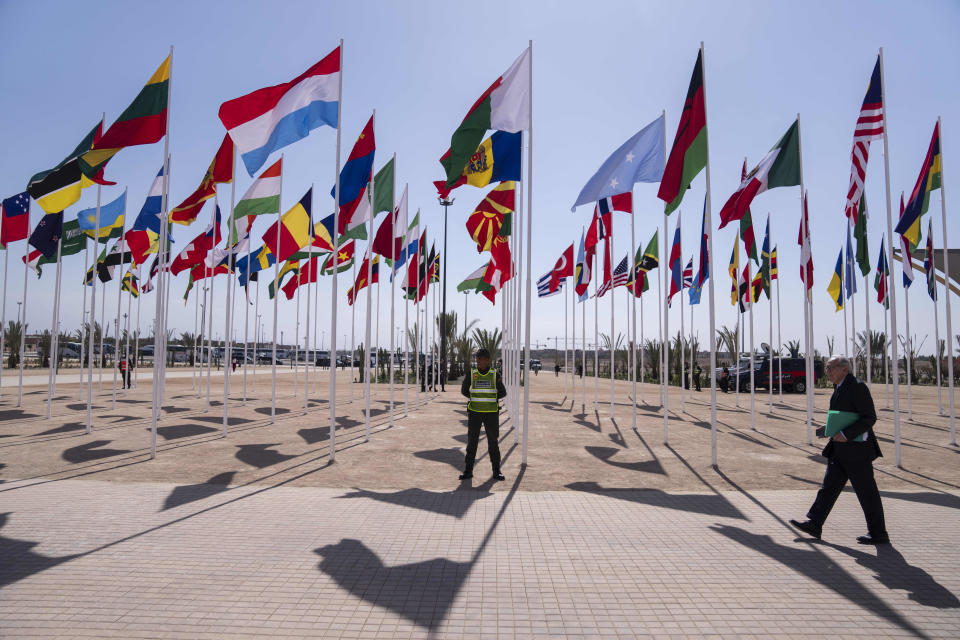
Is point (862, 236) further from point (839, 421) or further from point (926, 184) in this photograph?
point (839, 421)

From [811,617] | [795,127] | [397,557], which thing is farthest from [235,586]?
[795,127]

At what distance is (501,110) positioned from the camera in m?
9.45

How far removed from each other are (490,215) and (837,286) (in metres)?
12.6

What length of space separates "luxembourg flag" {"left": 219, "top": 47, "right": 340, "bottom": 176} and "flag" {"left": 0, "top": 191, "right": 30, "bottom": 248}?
9975mm

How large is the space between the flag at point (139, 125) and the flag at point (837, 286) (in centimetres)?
1879

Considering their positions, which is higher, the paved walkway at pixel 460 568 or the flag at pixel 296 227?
the flag at pixel 296 227

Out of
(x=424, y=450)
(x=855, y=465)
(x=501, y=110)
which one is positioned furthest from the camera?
(x=424, y=450)

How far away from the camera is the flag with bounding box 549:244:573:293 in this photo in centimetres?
1847

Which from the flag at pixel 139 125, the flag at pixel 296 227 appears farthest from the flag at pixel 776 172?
the flag at pixel 139 125

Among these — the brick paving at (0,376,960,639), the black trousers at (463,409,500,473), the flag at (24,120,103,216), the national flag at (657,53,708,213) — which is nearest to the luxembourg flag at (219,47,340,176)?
the flag at (24,120,103,216)

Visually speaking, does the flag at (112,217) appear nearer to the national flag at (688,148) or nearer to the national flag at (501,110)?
the national flag at (501,110)

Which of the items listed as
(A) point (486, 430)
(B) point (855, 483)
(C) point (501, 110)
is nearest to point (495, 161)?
(C) point (501, 110)

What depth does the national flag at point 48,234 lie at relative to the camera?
1396 cm

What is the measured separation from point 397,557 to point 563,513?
218 cm
